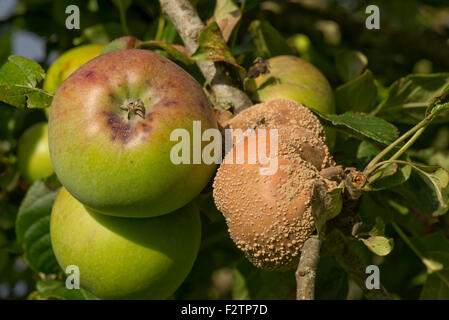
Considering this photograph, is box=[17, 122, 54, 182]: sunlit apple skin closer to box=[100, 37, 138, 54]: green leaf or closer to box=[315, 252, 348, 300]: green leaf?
box=[100, 37, 138, 54]: green leaf

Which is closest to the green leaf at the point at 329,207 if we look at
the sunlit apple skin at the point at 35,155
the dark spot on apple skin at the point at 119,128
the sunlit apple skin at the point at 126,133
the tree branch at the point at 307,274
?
the tree branch at the point at 307,274

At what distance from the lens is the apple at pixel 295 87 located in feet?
3.38

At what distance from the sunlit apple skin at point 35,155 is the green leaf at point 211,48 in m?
0.57

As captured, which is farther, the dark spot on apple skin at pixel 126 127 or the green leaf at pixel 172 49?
the green leaf at pixel 172 49

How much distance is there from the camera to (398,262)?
5.76 feet

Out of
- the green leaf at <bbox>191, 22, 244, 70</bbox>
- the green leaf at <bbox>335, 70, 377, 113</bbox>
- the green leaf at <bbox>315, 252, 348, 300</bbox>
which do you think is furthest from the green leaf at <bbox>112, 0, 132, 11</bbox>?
the green leaf at <bbox>315, 252, 348, 300</bbox>

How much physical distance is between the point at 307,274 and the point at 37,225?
0.70 meters

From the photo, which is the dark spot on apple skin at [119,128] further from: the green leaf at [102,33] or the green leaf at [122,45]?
the green leaf at [102,33]

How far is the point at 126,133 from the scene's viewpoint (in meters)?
0.80

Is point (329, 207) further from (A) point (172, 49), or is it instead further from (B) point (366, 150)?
(A) point (172, 49)

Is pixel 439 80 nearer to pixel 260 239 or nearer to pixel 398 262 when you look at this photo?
pixel 260 239

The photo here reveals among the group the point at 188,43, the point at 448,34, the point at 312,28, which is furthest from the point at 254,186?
the point at 448,34

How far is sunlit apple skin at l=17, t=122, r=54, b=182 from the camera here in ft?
4.43

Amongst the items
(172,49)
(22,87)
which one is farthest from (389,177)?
(22,87)
